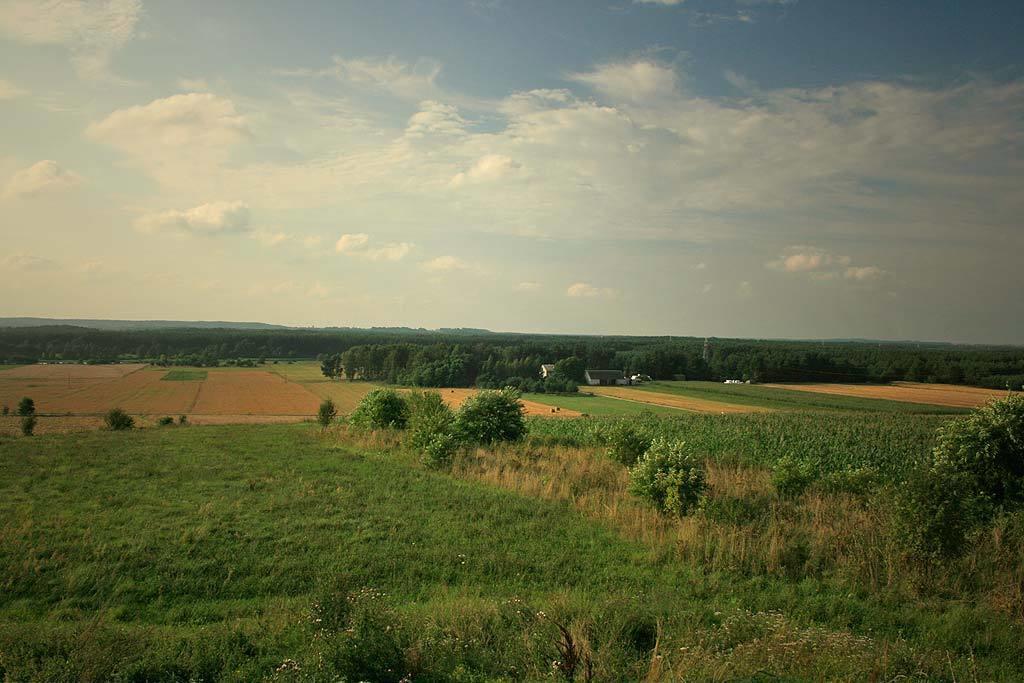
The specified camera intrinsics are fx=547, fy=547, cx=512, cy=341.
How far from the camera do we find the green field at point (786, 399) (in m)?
35.3

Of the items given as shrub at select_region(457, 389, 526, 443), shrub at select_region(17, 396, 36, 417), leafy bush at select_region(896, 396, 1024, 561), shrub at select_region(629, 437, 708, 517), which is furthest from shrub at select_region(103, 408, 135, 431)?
leafy bush at select_region(896, 396, 1024, 561)

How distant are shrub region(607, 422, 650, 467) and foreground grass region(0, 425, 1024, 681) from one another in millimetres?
4482

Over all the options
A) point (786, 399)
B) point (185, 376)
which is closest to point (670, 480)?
point (786, 399)

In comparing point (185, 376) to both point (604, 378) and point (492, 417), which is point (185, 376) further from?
point (492, 417)

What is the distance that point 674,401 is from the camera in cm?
5381

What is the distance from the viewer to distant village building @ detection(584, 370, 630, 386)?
73294 mm

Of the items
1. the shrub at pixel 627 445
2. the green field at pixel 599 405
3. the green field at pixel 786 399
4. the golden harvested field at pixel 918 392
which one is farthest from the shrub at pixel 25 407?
the green field at pixel 786 399

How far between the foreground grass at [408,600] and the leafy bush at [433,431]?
4.30 metres

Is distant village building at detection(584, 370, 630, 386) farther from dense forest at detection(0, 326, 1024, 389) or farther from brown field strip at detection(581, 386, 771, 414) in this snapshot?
dense forest at detection(0, 326, 1024, 389)

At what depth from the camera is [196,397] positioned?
52.1 meters

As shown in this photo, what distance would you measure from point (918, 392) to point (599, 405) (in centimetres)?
2481

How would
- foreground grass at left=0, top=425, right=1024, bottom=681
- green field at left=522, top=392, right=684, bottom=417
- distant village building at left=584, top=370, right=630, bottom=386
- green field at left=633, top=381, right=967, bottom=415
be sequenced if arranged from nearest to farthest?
foreground grass at left=0, top=425, right=1024, bottom=681 → green field at left=633, top=381, right=967, bottom=415 → green field at left=522, top=392, right=684, bottom=417 → distant village building at left=584, top=370, right=630, bottom=386

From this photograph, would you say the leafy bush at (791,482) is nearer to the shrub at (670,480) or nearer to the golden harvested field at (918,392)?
the shrub at (670,480)

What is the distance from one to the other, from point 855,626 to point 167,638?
8252 millimetres
